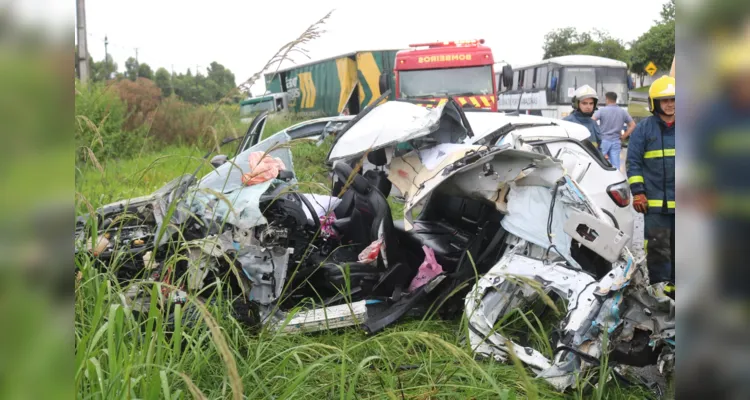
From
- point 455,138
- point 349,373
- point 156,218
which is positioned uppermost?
point 455,138

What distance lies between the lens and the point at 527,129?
493 cm

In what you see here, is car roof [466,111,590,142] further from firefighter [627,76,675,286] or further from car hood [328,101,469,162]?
car hood [328,101,469,162]

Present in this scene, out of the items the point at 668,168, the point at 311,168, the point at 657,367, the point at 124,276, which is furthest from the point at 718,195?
the point at 311,168

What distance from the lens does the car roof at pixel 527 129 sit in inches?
189

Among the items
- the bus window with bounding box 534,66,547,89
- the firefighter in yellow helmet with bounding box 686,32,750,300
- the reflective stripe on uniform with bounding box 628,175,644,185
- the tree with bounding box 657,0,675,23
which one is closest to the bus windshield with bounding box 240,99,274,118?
the tree with bounding box 657,0,675,23

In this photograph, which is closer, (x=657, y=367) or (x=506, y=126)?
(x=657, y=367)

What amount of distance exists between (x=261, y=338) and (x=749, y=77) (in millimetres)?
1860

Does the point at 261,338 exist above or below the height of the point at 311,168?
below

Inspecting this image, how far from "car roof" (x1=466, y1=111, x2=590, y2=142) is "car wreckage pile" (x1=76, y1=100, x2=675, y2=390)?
0.60 metres

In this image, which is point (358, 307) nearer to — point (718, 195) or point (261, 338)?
point (261, 338)

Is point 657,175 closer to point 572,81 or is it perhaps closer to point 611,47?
point 572,81

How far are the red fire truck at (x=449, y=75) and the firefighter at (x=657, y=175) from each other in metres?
6.44

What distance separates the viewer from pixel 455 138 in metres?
3.85

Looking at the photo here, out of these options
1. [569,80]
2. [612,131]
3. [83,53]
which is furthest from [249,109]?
[569,80]
